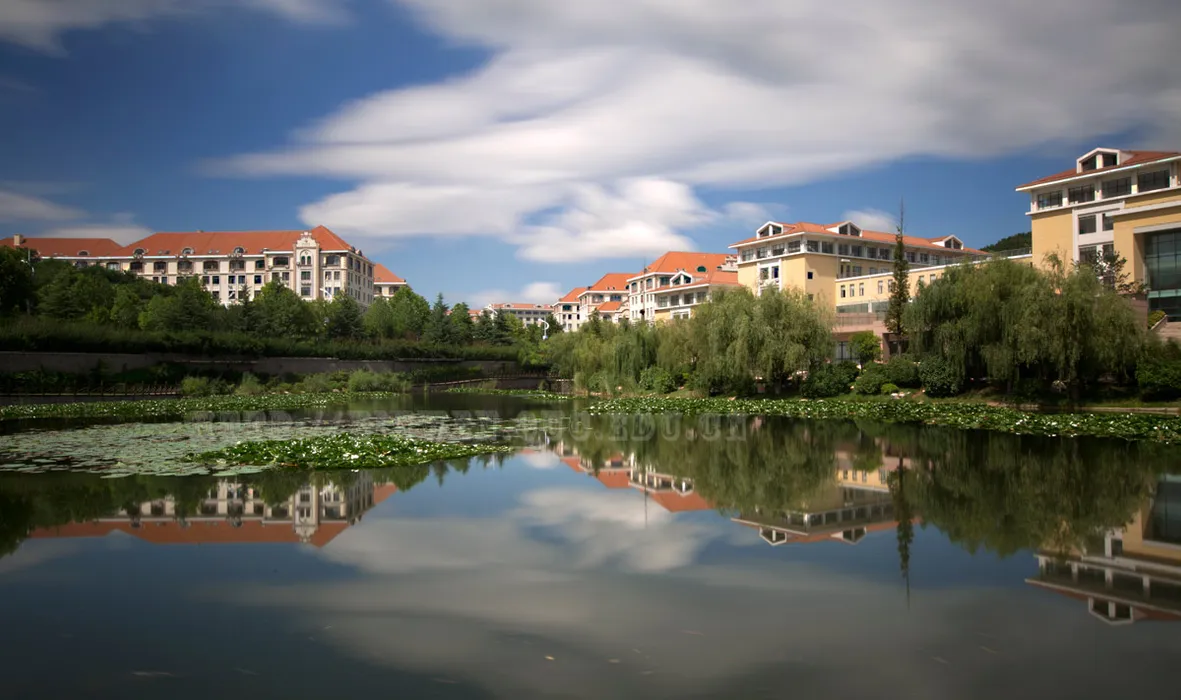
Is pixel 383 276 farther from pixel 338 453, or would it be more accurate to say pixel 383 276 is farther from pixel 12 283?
pixel 338 453

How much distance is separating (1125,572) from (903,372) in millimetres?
24861

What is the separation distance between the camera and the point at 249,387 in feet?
137

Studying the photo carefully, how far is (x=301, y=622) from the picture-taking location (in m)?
5.81

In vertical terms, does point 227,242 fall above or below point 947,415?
above

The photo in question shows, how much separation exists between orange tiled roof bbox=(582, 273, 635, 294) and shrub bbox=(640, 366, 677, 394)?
73749 millimetres

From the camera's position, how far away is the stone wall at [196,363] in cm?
3484

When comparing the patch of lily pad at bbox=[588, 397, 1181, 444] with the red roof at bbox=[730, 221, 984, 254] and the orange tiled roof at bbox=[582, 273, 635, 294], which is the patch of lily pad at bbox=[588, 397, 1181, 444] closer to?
the red roof at bbox=[730, 221, 984, 254]

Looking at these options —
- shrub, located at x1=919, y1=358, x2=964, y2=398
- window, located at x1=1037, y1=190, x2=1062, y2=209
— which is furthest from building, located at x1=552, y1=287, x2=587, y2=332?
shrub, located at x1=919, y1=358, x2=964, y2=398

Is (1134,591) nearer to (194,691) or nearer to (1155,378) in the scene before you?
(194,691)

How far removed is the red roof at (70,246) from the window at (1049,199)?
9305 centimetres

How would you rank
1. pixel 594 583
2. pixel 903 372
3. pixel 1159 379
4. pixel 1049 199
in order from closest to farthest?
pixel 594 583, pixel 1159 379, pixel 903 372, pixel 1049 199

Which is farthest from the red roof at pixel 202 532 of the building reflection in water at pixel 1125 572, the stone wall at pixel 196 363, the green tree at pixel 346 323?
the green tree at pixel 346 323

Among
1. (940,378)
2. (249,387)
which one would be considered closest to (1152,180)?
(940,378)

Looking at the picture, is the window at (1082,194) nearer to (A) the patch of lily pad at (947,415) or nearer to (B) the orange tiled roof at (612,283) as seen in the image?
(A) the patch of lily pad at (947,415)
